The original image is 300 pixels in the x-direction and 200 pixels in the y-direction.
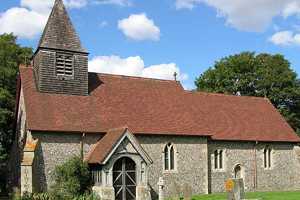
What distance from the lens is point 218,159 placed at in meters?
38.2

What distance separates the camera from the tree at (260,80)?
61.5 m

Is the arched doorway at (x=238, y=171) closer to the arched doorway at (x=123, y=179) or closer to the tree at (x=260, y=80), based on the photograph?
the arched doorway at (x=123, y=179)

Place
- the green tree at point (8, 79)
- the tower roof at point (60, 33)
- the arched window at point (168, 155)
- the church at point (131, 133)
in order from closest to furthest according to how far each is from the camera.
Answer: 1. the church at point (131, 133)
2. the tower roof at point (60, 33)
3. the arched window at point (168, 155)
4. the green tree at point (8, 79)

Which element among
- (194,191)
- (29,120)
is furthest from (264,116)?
(29,120)

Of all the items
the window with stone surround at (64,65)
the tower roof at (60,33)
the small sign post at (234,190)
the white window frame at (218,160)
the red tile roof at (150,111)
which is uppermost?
the tower roof at (60,33)

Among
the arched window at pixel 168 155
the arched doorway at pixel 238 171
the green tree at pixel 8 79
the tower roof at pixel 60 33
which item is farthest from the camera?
the green tree at pixel 8 79

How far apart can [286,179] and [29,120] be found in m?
24.1

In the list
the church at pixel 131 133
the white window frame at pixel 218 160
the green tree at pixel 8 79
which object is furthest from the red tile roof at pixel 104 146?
the green tree at pixel 8 79

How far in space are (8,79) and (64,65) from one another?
1062cm

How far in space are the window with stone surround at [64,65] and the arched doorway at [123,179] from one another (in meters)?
7.82

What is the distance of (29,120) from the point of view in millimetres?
30266

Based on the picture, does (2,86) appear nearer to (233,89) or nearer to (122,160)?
(122,160)

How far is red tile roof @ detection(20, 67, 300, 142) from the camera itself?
105ft

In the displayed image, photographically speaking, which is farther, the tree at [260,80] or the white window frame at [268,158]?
the tree at [260,80]
